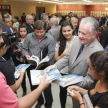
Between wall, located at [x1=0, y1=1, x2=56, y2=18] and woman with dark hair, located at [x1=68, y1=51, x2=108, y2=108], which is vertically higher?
wall, located at [x1=0, y1=1, x2=56, y2=18]

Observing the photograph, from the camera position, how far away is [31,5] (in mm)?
16188

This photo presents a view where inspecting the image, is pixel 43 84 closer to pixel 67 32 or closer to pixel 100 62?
pixel 100 62

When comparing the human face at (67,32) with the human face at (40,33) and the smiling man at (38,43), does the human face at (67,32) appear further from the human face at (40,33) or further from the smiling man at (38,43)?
the human face at (40,33)

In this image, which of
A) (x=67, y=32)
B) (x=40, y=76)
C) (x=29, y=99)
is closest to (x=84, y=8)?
(x=67, y=32)

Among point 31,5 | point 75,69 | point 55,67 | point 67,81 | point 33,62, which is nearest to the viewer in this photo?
point 67,81

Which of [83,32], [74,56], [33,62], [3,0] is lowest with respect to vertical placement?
[33,62]

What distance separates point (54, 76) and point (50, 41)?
42.2 inches

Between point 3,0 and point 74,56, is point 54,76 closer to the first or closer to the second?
point 74,56

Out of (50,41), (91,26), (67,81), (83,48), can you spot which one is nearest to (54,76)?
(67,81)

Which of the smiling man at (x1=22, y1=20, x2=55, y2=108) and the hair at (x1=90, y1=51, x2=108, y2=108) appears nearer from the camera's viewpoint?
the hair at (x1=90, y1=51, x2=108, y2=108)

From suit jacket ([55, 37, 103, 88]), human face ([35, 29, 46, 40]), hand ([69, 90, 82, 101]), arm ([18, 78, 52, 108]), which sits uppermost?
human face ([35, 29, 46, 40])

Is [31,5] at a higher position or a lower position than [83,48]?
higher

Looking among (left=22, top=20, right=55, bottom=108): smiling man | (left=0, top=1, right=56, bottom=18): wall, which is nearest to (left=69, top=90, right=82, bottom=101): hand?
(left=22, top=20, right=55, bottom=108): smiling man

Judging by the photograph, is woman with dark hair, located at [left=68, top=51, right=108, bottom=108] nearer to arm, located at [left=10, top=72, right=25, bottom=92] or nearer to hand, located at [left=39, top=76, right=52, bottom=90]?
hand, located at [left=39, top=76, right=52, bottom=90]
